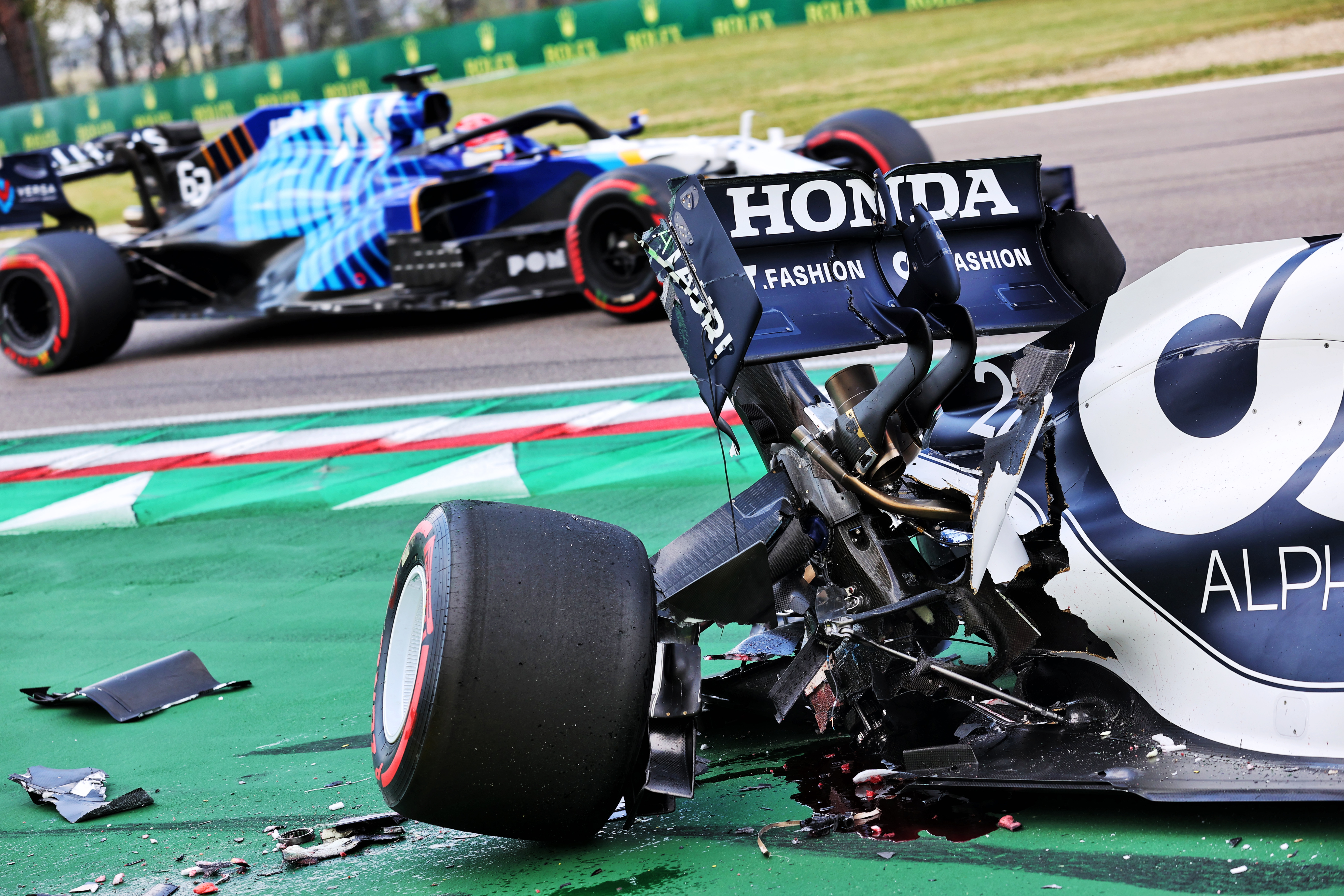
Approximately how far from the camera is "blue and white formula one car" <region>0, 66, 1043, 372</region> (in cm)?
898

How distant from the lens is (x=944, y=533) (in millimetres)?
2889

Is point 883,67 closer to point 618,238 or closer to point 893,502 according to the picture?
point 618,238

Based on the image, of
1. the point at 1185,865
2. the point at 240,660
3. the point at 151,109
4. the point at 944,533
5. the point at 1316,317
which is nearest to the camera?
the point at 1185,865

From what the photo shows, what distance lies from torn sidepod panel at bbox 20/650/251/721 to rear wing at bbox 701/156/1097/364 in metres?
2.05

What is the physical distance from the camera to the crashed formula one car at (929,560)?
2.52 meters

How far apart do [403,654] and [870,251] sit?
1.26 metres

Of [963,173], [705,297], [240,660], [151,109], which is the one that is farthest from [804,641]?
[151,109]

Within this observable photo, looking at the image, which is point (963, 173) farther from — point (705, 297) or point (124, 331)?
point (124, 331)

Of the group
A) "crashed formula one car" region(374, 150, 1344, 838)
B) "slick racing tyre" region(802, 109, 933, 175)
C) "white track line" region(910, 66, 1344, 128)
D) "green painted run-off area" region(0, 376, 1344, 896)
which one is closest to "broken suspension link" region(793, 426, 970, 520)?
"crashed formula one car" region(374, 150, 1344, 838)

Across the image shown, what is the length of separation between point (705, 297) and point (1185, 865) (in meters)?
1.30

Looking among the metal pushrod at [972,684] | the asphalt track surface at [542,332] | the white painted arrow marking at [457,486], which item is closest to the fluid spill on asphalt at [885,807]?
the metal pushrod at [972,684]

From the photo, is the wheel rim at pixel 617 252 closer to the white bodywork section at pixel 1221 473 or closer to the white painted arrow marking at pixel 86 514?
the white painted arrow marking at pixel 86 514

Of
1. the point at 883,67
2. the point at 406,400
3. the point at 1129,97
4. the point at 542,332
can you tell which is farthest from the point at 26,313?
the point at 883,67

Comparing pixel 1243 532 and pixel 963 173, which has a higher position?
pixel 963 173
